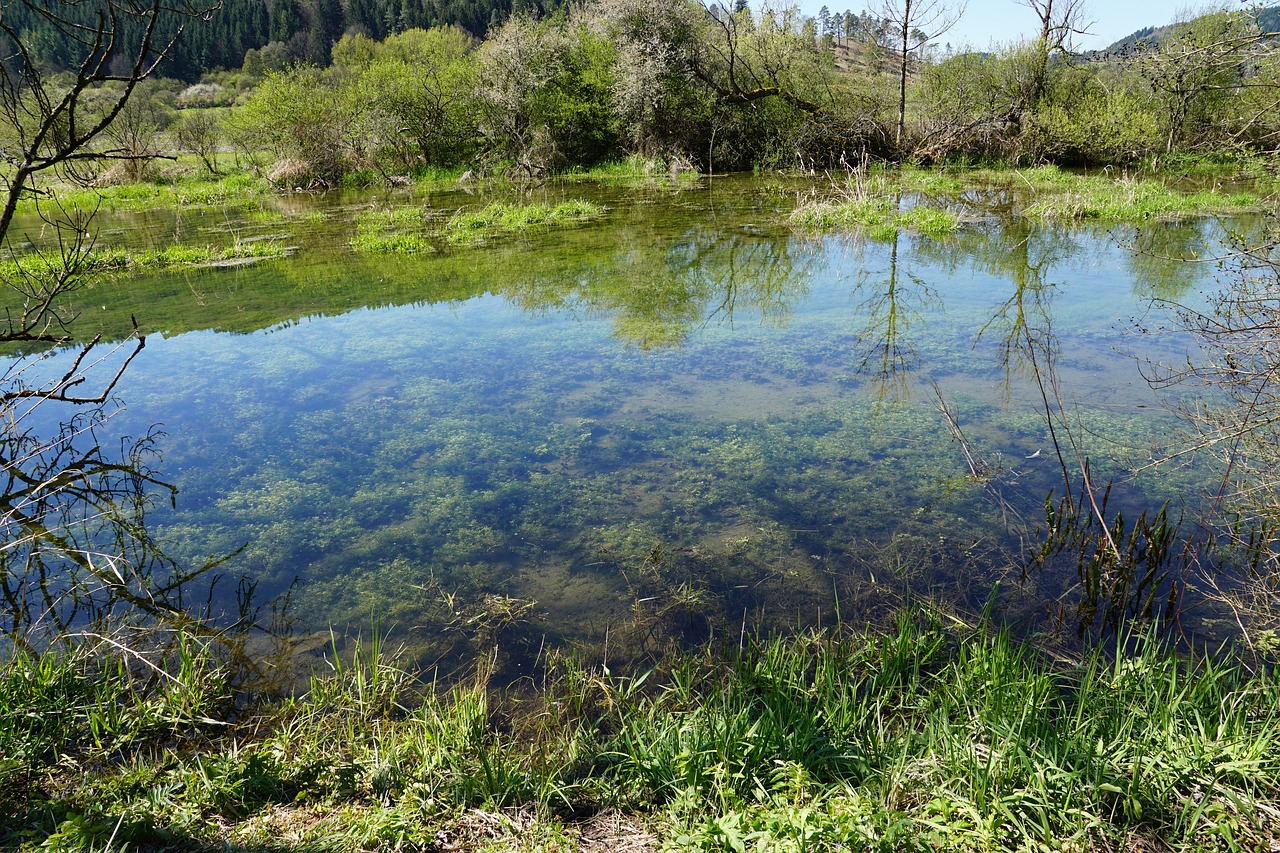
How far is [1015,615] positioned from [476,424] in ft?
13.1

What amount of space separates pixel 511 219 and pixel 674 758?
14017mm

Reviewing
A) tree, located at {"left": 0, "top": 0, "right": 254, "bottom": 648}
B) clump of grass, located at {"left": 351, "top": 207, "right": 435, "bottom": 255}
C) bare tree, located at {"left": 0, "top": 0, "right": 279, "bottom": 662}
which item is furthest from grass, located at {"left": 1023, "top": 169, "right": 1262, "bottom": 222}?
tree, located at {"left": 0, "top": 0, "right": 254, "bottom": 648}

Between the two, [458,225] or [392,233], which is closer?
[392,233]

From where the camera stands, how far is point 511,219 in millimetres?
→ 15055

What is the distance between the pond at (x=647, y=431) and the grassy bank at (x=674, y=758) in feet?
1.67

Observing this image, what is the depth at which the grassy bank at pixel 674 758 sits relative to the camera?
209 cm

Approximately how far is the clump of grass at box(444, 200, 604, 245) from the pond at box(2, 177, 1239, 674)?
3196 mm

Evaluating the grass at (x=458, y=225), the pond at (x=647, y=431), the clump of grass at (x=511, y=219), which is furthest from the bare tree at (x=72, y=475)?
the clump of grass at (x=511, y=219)

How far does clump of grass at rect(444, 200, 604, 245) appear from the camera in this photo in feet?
46.5

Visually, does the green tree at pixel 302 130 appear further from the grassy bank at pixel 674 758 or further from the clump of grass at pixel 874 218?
the grassy bank at pixel 674 758

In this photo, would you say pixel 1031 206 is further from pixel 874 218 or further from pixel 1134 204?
pixel 874 218

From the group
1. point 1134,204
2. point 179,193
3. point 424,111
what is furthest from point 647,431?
point 424,111

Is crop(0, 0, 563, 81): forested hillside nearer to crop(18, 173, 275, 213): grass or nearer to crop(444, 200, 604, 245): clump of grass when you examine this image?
crop(18, 173, 275, 213): grass

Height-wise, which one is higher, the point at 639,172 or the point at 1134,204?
the point at 639,172
